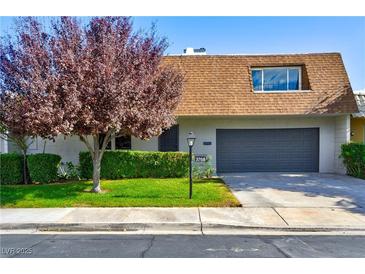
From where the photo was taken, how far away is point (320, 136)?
1686 centimetres

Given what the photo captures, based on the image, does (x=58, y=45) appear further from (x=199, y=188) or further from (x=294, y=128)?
(x=294, y=128)

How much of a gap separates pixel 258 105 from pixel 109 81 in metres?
8.41

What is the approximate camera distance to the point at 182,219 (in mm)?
8094

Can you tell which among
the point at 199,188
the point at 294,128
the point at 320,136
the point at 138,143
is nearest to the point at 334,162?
the point at 320,136

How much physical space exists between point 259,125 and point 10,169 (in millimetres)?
11304

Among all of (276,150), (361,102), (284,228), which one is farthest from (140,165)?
(361,102)

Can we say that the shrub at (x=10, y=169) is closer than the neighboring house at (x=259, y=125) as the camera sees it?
Yes

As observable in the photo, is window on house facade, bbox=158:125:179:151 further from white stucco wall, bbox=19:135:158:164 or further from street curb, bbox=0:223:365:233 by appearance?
street curb, bbox=0:223:365:233

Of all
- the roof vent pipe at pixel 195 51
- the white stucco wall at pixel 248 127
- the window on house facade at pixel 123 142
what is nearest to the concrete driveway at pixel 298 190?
the white stucco wall at pixel 248 127

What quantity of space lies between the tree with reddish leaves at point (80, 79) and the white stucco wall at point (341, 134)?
9.71 metres

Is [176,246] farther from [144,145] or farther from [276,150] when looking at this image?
[276,150]

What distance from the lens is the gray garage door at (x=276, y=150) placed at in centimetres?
1698

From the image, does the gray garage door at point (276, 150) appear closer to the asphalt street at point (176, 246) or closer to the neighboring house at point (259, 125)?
the neighboring house at point (259, 125)

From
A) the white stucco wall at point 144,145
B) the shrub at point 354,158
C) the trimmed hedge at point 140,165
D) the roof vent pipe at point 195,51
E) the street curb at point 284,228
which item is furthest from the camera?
the roof vent pipe at point 195,51
